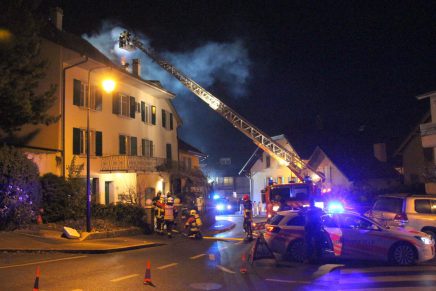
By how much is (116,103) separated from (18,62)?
12937 mm

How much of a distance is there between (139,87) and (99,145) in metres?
6.70

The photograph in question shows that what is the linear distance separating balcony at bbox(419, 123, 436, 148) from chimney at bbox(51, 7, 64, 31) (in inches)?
987

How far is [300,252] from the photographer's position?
12664mm

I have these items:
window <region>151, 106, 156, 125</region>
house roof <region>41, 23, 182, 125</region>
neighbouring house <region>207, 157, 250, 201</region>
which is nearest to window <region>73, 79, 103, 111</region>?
house roof <region>41, 23, 182, 125</region>

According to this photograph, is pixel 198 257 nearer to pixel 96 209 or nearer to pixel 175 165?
pixel 96 209

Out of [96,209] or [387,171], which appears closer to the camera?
[96,209]

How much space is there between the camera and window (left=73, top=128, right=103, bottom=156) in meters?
27.3

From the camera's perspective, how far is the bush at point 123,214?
71.2ft

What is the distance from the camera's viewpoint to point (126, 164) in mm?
30328

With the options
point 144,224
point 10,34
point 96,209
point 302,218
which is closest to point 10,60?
point 10,34

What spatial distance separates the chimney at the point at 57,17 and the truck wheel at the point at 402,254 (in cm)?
2704

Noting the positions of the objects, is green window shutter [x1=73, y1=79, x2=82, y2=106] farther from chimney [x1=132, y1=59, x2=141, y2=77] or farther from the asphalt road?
the asphalt road

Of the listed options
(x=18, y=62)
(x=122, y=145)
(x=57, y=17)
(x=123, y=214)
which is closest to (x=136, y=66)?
(x=57, y=17)

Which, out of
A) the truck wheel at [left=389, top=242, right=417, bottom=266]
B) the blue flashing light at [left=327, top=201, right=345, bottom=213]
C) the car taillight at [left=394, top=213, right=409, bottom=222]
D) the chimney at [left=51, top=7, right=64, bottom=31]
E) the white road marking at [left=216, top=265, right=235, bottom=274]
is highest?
the chimney at [left=51, top=7, right=64, bottom=31]
